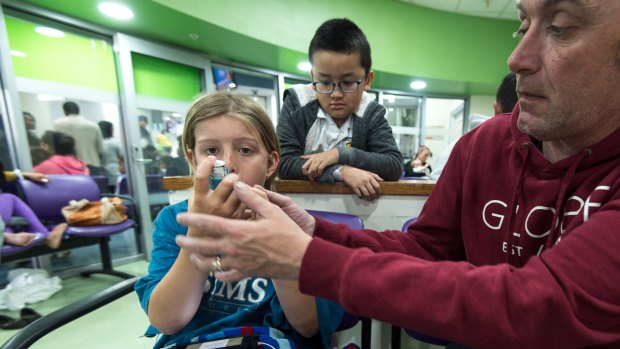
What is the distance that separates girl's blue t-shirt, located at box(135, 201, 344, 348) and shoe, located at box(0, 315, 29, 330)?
1.65 metres

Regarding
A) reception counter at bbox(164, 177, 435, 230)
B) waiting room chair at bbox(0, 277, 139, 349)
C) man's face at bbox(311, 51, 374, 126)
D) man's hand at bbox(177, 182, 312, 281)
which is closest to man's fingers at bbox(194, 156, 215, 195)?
man's hand at bbox(177, 182, 312, 281)

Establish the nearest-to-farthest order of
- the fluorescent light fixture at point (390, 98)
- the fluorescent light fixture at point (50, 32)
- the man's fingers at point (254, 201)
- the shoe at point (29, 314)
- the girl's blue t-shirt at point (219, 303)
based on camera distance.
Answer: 1. the man's fingers at point (254, 201)
2. the girl's blue t-shirt at point (219, 303)
3. the shoe at point (29, 314)
4. the fluorescent light fixture at point (50, 32)
5. the fluorescent light fixture at point (390, 98)

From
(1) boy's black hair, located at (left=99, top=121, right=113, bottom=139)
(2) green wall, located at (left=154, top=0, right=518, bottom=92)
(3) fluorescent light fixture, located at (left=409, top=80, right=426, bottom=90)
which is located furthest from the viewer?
(3) fluorescent light fixture, located at (left=409, top=80, right=426, bottom=90)

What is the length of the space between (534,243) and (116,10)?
3.08 m

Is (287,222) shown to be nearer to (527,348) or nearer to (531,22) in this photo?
(527,348)

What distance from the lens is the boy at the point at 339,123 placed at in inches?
44.3

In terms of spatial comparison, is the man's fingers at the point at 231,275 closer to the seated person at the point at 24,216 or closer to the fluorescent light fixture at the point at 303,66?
the seated person at the point at 24,216

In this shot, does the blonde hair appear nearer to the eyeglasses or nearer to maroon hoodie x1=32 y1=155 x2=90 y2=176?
the eyeglasses

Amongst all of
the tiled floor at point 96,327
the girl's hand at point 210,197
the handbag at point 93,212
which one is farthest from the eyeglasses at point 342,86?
the handbag at point 93,212

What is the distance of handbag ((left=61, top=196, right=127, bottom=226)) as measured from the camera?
2153 mm

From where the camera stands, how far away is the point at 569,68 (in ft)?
1.54

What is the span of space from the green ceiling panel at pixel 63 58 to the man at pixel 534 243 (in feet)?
9.68

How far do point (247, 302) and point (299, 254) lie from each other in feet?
1.53

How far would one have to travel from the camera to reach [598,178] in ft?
1.73
